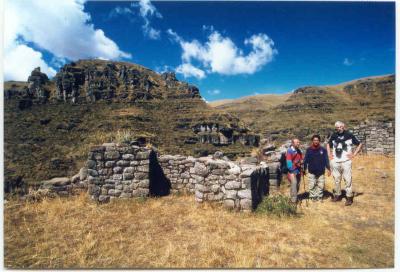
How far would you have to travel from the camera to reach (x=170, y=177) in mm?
8859

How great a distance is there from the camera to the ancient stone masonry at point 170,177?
6840 millimetres

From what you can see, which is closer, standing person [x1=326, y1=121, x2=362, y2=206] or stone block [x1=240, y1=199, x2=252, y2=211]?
stone block [x1=240, y1=199, x2=252, y2=211]

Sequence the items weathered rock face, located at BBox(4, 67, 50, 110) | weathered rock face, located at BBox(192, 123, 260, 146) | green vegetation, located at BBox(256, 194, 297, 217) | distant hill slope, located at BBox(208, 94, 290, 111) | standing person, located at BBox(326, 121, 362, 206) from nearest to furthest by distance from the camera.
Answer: green vegetation, located at BBox(256, 194, 297, 217)
standing person, located at BBox(326, 121, 362, 206)
weathered rock face, located at BBox(4, 67, 50, 110)
weathered rock face, located at BBox(192, 123, 260, 146)
distant hill slope, located at BBox(208, 94, 290, 111)

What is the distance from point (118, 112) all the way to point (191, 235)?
70493 millimetres

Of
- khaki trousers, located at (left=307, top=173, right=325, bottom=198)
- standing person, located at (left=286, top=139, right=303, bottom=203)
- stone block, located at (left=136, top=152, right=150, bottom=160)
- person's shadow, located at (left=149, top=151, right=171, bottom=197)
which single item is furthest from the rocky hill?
khaki trousers, located at (left=307, top=173, right=325, bottom=198)

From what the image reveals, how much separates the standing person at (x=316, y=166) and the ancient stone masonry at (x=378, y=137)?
10645 mm

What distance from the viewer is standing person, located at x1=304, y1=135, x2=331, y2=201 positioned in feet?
24.1

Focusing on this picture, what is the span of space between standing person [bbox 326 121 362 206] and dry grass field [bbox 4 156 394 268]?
22.0 inches

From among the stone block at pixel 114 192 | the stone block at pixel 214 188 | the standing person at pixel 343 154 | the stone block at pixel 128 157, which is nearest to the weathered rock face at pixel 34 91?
the stone block at pixel 114 192

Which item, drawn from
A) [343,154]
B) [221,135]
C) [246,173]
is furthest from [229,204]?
[221,135]

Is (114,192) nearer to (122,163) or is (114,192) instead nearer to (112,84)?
(122,163)

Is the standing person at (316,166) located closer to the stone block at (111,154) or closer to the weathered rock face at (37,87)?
the stone block at (111,154)

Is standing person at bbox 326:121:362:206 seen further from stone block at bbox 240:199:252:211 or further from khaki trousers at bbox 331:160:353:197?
stone block at bbox 240:199:252:211

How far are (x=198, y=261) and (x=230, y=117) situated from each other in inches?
3787
